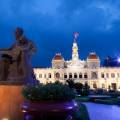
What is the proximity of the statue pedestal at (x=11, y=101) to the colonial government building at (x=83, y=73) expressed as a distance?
96201 mm

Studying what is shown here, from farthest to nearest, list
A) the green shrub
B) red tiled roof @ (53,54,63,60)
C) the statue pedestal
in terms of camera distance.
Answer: red tiled roof @ (53,54,63,60) → the statue pedestal → the green shrub

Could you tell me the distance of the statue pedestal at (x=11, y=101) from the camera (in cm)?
814

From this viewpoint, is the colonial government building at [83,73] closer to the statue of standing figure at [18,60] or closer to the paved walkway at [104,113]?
the paved walkway at [104,113]

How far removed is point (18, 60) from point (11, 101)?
4.63ft

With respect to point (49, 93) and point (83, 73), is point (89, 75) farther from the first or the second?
point (49, 93)

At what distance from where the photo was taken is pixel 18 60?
368 inches

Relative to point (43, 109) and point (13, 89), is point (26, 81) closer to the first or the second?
point (13, 89)

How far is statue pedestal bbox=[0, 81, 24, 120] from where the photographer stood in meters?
8.14

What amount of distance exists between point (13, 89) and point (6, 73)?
3.80 feet

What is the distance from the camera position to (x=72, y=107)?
21.0 feet

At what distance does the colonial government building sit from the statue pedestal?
96.2 meters

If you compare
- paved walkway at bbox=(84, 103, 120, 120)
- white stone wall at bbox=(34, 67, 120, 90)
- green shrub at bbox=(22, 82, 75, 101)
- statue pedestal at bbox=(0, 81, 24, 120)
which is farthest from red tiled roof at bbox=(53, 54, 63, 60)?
green shrub at bbox=(22, 82, 75, 101)

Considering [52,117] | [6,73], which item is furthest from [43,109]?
[6,73]

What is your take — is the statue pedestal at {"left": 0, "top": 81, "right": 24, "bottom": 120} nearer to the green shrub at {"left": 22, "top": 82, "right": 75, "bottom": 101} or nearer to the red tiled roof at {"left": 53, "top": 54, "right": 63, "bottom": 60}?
the green shrub at {"left": 22, "top": 82, "right": 75, "bottom": 101}
